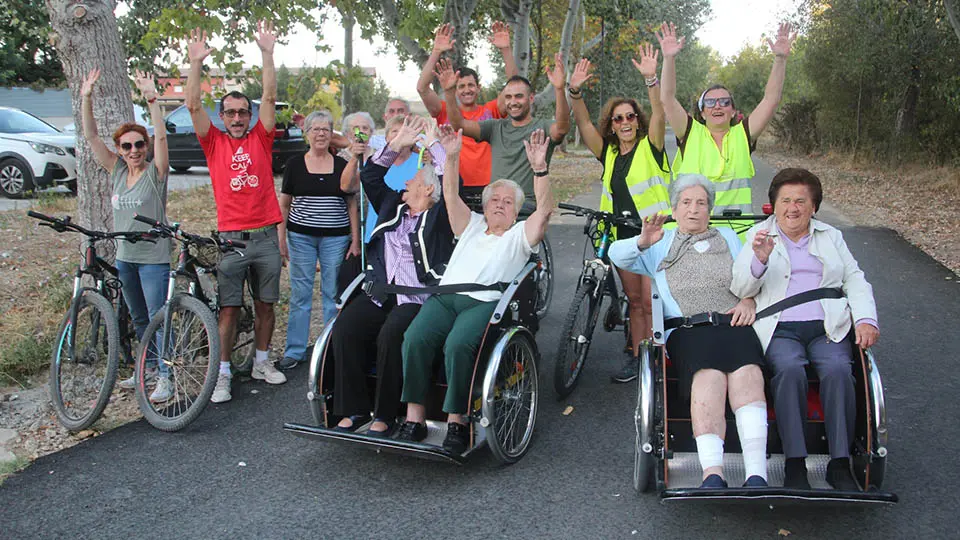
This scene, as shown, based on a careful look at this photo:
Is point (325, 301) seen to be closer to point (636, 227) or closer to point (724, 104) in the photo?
point (636, 227)

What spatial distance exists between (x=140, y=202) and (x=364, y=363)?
194 cm

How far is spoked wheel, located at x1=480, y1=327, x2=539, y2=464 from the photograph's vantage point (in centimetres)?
385

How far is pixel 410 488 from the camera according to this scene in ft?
12.7

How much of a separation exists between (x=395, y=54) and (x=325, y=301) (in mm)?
20640

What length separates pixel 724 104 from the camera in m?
4.91

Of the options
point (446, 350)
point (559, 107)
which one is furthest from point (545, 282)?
point (446, 350)

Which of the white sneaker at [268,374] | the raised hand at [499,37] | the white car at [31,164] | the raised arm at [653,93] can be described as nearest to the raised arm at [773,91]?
the raised arm at [653,93]

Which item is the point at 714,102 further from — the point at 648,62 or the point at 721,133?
the point at 648,62

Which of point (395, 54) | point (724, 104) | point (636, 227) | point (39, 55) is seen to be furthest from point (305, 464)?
point (39, 55)

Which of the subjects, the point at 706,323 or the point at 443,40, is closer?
the point at 706,323

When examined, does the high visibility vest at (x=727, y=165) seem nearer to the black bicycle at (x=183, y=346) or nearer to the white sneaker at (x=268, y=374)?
the black bicycle at (x=183, y=346)

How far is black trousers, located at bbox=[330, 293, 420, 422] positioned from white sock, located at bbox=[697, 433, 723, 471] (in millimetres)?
1559

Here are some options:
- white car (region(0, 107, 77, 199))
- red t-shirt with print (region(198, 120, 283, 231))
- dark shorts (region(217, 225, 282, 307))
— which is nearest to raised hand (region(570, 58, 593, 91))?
red t-shirt with print (region(198, 120, 283, 231))

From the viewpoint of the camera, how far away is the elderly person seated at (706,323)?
337cm
